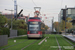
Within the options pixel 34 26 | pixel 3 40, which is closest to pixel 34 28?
pixel 34 26

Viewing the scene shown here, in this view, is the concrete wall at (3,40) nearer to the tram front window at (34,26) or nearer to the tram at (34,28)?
the tram at (34,28)

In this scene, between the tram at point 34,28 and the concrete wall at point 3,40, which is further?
the tram at point 34,28

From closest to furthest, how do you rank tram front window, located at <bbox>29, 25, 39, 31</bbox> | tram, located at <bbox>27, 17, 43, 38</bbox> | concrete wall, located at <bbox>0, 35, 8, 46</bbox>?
1. concrete wall, located at <bbox>0, 35, 8, 46</bbox>
2. tram, located at <bbox>27, 17, 43, 38</bbox>
3. tram front window, located at <bbox>29, 25, 39, 31</bbox>

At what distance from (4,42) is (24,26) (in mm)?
67410

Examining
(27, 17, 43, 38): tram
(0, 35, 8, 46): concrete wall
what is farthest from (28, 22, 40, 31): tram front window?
(0, 35, 8, 46): concrete wall

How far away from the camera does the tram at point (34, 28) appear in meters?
32.6

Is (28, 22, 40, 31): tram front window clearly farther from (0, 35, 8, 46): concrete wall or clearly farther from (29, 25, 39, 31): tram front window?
(0, 35, 8, 46): concrete wall

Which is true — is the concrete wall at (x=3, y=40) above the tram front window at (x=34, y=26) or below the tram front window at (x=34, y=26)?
below

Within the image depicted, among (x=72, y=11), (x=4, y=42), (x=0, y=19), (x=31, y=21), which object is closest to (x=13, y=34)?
(x=0, y=19)

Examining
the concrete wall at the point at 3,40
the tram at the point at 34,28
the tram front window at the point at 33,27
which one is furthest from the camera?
the tram front window at the point at 33,27

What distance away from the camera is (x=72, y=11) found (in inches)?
4783

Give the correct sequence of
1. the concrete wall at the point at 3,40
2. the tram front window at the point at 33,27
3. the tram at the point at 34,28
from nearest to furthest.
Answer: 1. the concrete wall at the point at 3,40
2. the tram at the point at 34,28
3. the tram front window at the point at 33,27

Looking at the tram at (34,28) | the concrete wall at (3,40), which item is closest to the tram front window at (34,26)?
the tram at (34,28)

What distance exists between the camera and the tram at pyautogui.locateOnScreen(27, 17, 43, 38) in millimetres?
32619
